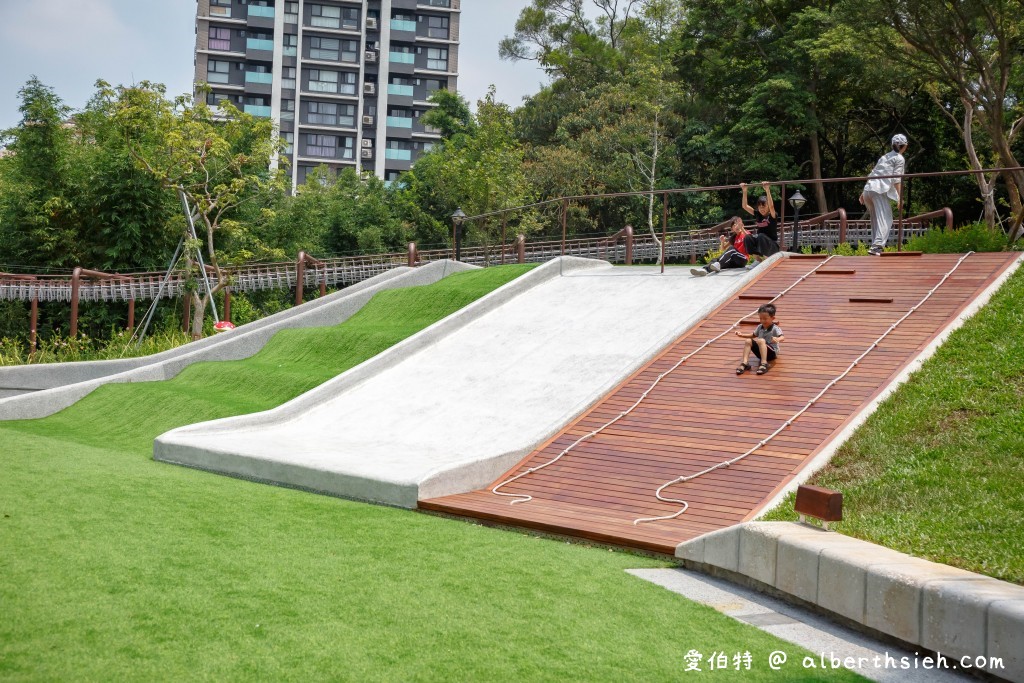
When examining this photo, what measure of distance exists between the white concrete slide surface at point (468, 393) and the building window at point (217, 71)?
48.0 meters

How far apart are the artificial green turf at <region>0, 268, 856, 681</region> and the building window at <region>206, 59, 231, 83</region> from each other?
54379 millimetres

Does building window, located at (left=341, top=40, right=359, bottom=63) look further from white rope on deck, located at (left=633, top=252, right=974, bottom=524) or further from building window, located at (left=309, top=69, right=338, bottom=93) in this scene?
white rope on deck, located at (left=633, top=252, right=974, bottom=524)

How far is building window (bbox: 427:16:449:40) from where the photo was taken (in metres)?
62.9

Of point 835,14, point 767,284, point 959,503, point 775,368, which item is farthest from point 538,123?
point 959,503

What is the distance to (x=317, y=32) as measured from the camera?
194 ft

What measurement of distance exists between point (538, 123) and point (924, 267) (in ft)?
94.7

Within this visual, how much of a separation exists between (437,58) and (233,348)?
48.7m

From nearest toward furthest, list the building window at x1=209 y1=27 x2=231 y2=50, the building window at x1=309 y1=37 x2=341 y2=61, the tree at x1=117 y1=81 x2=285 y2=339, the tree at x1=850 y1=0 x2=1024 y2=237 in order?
1. the tree at x1=850 y1=0 x2=1024 y2=237
2. the tree at x1=117 y1=81 x2=285 y2=339
3. the building window at x1=209 y1=27 x2=231 y2=50
4. the building window at x1=309 y1=37 x2=341 y2=61

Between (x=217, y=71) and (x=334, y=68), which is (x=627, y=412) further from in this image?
(x=217, y=71)

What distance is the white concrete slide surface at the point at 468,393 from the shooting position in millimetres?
9266

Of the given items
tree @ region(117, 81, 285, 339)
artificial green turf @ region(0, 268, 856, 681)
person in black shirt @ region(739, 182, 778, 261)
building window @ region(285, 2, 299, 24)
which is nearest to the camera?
artificial green turf @ region(0, 268, 856, 681)

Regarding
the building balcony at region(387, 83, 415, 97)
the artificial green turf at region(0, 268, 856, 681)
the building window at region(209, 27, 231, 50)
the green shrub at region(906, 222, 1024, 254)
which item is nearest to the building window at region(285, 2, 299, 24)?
the building window at region(209, 27, 231, 50)

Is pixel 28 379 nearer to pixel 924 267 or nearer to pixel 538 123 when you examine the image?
pixel 924 267

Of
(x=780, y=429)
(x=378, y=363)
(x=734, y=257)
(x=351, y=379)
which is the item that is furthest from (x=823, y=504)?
(x=734, y=257)
